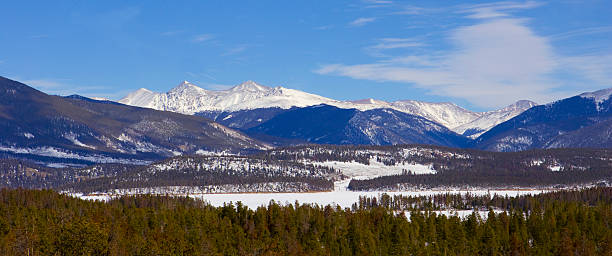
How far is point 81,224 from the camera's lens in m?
173

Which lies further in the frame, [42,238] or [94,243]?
[42,238]

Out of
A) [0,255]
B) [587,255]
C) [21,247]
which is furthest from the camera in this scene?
[587,255]

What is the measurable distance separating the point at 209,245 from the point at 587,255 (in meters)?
103

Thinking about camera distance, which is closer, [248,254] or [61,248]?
[61,248]

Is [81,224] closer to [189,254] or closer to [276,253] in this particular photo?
[189,254]

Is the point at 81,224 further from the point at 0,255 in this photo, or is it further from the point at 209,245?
the point at 209,245

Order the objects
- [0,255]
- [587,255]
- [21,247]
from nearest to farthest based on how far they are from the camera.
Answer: [0,255] → [21,247] → [587,255]

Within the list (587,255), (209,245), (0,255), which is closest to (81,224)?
(0,255)

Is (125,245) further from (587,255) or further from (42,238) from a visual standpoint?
(587,255)

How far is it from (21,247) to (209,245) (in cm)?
4788

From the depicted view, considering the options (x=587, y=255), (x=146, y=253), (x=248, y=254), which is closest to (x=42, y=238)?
(x=146, y=253)

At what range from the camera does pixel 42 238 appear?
7343 inches

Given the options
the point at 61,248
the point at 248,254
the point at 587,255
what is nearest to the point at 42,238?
the point at 61,248

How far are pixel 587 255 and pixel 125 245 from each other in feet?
406
